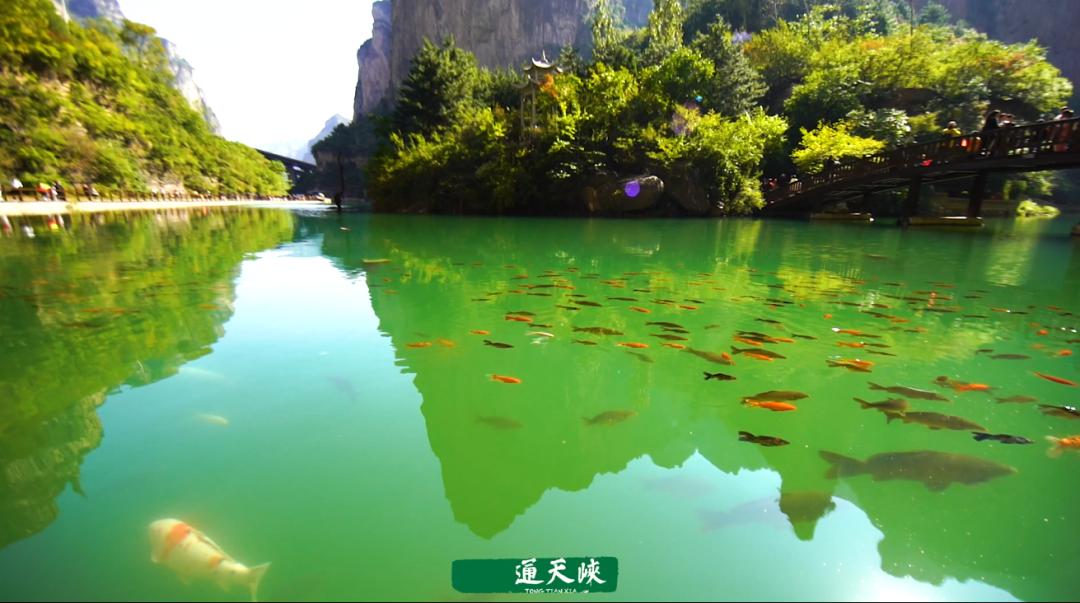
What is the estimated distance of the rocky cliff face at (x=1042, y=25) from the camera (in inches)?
1930

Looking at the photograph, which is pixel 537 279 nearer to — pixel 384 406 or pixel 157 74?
pixel 384 406

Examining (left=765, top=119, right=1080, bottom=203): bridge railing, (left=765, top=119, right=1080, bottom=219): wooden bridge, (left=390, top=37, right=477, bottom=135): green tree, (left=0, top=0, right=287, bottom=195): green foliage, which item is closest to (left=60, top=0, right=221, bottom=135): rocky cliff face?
(left=0, top=0, right=287, bottom=195): green foliage

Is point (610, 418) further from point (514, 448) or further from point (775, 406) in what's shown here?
point (775, 406)

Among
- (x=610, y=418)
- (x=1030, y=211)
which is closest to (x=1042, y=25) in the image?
(x=1030, y=211)

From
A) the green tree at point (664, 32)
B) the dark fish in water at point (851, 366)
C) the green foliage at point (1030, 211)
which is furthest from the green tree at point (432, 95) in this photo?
the green foliage at point (1030, 211)

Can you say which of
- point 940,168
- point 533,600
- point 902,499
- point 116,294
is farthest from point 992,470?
point 940,168

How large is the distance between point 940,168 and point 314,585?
20.5m

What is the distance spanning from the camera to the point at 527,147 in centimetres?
2323

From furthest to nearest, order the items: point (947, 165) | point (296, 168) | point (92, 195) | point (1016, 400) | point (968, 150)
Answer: point (296, 168), point (92, 195), point (947, 165), point (968, 150), point (1016, 400)

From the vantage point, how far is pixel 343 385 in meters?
2.85

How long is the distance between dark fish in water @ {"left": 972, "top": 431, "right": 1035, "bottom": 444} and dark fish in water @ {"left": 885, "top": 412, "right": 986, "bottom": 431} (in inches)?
2.4

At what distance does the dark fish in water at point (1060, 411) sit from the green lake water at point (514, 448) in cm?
6

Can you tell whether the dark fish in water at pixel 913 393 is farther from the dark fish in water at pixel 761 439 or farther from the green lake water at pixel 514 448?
the dark fish in water at pixel 761 439

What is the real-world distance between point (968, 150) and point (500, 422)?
1923 cm
